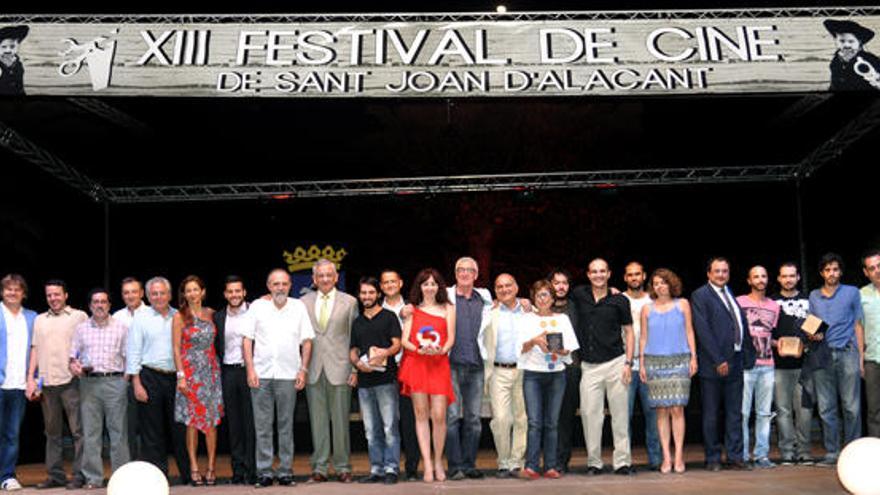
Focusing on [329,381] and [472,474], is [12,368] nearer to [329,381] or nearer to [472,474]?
[329,381]

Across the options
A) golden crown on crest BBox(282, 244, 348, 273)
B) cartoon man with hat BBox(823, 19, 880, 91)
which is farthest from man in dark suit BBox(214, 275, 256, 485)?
golden crown on crest BBox(282, 244, 348, 273)

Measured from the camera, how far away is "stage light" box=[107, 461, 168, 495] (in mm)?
5133

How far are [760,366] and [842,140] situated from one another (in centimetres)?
395

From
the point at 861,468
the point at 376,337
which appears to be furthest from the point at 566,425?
the point at 861,468

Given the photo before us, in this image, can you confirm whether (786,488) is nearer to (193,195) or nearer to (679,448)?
(679,448)

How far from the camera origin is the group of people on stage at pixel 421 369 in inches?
293

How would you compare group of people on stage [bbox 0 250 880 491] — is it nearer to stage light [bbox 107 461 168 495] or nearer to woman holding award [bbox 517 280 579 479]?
woman holding award [bbox 517 280 579 479]

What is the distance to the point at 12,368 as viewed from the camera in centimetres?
785

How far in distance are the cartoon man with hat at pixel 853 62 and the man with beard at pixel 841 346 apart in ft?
4.64

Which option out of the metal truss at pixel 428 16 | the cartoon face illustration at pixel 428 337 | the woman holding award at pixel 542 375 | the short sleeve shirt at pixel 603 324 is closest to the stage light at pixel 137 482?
the cartoon face illustration at pixel 428 337

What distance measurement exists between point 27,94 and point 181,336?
7.60 ft

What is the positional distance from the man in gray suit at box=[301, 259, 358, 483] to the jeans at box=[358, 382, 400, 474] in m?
0.19

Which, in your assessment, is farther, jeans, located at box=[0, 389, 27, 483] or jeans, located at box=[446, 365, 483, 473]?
jeans, located at box=[0, 389, 27, 483]

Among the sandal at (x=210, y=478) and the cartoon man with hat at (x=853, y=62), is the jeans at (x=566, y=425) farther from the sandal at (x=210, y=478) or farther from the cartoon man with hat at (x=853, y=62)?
the cartoon man with hat at (x=853, y=62)
